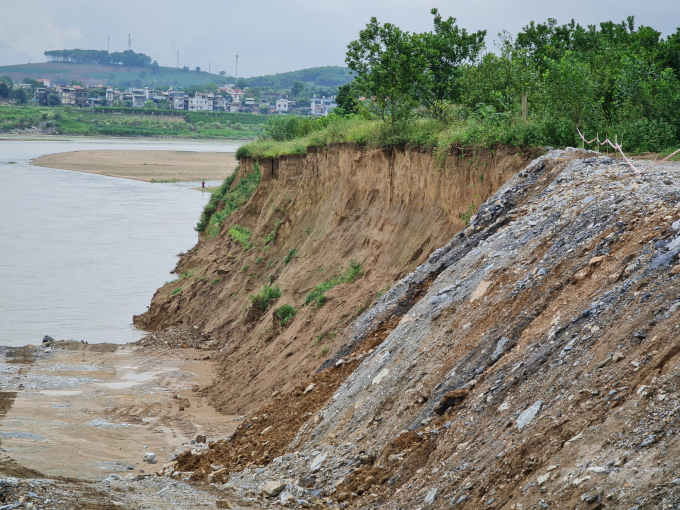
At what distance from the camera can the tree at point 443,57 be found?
2086 centimetres

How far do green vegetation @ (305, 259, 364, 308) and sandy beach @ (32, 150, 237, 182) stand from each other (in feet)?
196

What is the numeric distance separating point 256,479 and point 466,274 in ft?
14.3

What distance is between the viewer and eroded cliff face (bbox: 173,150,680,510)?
19.0 ft

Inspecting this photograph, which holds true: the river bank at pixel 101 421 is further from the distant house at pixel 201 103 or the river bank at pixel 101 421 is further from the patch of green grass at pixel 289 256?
the distant house at pixel 201 103

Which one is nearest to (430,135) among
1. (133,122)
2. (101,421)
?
(101,421)

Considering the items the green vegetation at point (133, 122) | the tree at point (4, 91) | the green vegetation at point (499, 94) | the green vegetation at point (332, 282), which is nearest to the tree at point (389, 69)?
the green vegetation at point (499, 94)

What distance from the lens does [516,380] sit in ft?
24.7

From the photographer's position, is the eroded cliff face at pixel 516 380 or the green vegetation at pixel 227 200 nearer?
the eroded cliff face at pixel 516 380

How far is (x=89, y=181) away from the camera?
7244 centimetres

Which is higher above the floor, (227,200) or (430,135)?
(430,135)

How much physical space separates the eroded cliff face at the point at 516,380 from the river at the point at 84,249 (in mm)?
15175

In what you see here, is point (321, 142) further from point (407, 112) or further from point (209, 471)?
point (209, 471)

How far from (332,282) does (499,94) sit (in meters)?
6.58

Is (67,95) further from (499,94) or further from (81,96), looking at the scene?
(499,94)
